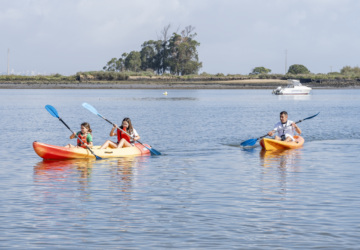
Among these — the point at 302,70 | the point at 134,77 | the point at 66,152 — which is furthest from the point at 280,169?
the point at 302,70

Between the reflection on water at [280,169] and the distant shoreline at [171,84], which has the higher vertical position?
the distant shoreline at [171,84]

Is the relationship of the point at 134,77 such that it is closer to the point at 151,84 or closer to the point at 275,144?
the point at 151,84

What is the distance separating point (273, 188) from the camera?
460 inches

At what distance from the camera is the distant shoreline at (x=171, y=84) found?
100 m

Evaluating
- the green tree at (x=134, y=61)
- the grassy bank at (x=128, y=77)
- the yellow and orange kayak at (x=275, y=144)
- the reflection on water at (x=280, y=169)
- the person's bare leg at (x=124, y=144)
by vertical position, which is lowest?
the reflection on water at (x=280, y=169)

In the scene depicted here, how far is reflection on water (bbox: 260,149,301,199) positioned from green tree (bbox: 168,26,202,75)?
9423 centimetres

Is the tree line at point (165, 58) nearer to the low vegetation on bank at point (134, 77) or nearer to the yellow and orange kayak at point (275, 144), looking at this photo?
the low vegetation on bank at point (134, 77)

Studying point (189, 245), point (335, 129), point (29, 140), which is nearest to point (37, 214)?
point (189, 245)

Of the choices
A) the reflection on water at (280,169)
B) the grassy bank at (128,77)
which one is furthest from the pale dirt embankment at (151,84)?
the reflection on water at (280,169)

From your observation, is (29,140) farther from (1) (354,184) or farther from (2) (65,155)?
(1) (354,184)

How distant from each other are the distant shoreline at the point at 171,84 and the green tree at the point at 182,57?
8206 mm

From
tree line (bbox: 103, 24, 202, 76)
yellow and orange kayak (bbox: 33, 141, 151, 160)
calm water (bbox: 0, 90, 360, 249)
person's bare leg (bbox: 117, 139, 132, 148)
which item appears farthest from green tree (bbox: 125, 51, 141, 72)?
yellow and orange kayak (bbox: 33, 141, 151, 160)

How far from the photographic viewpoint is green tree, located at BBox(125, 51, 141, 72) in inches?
4589

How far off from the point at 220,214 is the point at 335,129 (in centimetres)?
2052
